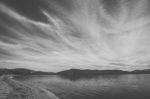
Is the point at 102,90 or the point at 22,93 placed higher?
the point at 22,93

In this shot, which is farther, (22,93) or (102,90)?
(102,90)

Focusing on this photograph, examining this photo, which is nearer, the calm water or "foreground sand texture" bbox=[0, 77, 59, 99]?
"foreground sand texture" bbox=[0, 77, 59, 99]

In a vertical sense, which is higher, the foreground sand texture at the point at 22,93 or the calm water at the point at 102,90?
the foreground sand texture at the point at 22,93

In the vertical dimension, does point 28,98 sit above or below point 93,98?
above

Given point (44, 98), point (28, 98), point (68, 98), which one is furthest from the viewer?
point (68, 98)

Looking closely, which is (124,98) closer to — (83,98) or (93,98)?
(93,98)

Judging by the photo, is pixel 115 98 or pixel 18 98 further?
pixel 115 98

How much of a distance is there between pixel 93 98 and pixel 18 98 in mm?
25630

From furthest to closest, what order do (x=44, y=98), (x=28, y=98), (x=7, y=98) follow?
(x=44, y=98) < (x=28, y=98) < (x=7, y=98)

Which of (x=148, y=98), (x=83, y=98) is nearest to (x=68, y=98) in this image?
(x=83, y=98)

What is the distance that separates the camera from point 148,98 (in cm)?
3478

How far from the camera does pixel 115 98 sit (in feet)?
118

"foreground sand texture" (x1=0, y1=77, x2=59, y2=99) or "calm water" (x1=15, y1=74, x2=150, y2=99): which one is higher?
"foreground sand texture" (x1=0, y1=77, x2=59, y2=99)

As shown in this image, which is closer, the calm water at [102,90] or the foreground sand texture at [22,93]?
the foreground sand texture at [22,93]
